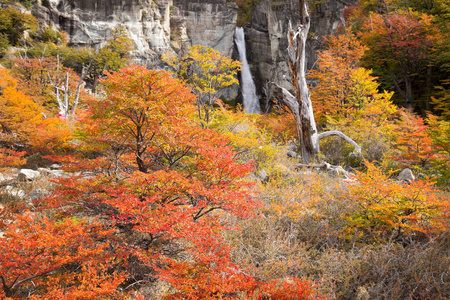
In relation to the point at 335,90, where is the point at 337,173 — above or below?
below

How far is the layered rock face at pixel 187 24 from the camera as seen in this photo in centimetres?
2111

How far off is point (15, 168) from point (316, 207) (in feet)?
32.7

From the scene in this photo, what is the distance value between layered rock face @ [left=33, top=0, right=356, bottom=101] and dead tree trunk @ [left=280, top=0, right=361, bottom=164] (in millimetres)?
14879

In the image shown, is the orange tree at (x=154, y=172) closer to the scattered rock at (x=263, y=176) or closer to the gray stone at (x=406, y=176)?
the scattered rock at (x=263, y=176)

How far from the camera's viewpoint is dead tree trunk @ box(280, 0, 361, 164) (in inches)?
295

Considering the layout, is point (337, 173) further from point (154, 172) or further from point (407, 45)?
point (407, 45)

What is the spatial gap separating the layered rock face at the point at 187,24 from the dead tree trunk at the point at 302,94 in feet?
48.8

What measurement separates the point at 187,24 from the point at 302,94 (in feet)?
70.0

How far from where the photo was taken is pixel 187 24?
2441 centimetres

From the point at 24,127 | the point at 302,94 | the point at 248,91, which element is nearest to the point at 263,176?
the point at 302,94

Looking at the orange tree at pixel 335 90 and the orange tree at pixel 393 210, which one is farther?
the orange tree at pixel 335 90

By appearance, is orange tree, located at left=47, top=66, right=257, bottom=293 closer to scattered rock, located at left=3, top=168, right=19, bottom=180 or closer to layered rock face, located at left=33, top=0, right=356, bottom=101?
scattered rock, located at left=3, top=168, right=19, bottom=180

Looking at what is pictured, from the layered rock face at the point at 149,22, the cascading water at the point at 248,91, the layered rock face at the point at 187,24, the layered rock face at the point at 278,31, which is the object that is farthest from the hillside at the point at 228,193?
the layered rock face at the point at 149,22

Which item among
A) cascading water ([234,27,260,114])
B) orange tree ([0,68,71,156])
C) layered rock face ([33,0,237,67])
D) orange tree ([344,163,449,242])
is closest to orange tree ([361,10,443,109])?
orange tree ([344,163,449,242])
